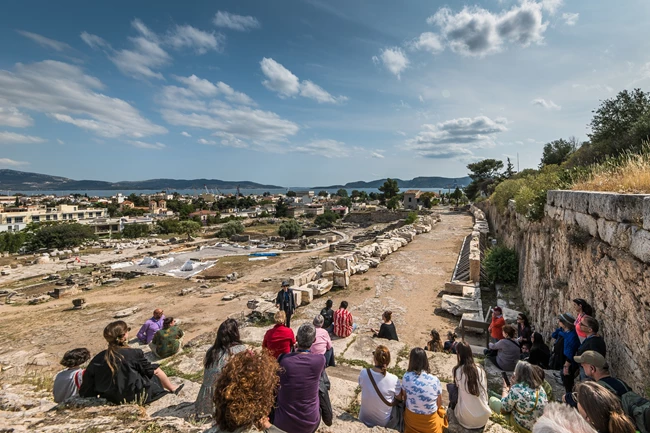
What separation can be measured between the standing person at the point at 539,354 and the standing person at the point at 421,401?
8.10 ft

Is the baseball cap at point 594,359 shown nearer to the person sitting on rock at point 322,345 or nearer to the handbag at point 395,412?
the handbag at point 395,412

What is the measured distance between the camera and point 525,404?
3133 mm

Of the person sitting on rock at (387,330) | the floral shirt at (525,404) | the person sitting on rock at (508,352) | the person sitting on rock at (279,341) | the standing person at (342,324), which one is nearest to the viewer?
the floral shirt at (525,404)

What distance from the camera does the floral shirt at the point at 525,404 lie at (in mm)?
3088

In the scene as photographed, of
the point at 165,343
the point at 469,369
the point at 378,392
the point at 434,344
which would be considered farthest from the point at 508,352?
the point at 165,343

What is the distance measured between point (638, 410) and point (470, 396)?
4.45ft

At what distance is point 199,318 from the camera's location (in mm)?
10312

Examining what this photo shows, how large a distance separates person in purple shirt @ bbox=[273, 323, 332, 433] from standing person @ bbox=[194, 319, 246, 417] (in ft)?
2.59

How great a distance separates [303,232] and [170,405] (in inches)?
1957

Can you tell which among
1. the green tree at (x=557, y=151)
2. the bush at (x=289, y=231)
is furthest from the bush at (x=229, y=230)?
the green tree at (x=557, y=151)

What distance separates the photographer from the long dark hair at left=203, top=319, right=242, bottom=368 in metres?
3.59

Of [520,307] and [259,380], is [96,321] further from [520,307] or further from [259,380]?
[520,307]

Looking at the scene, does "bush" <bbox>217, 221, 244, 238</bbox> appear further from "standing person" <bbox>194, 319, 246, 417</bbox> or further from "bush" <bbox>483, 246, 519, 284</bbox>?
"standing person" <bbox>194, 319, 246, 417</bbox>

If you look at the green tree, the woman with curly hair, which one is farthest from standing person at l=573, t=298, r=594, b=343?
the green tree
